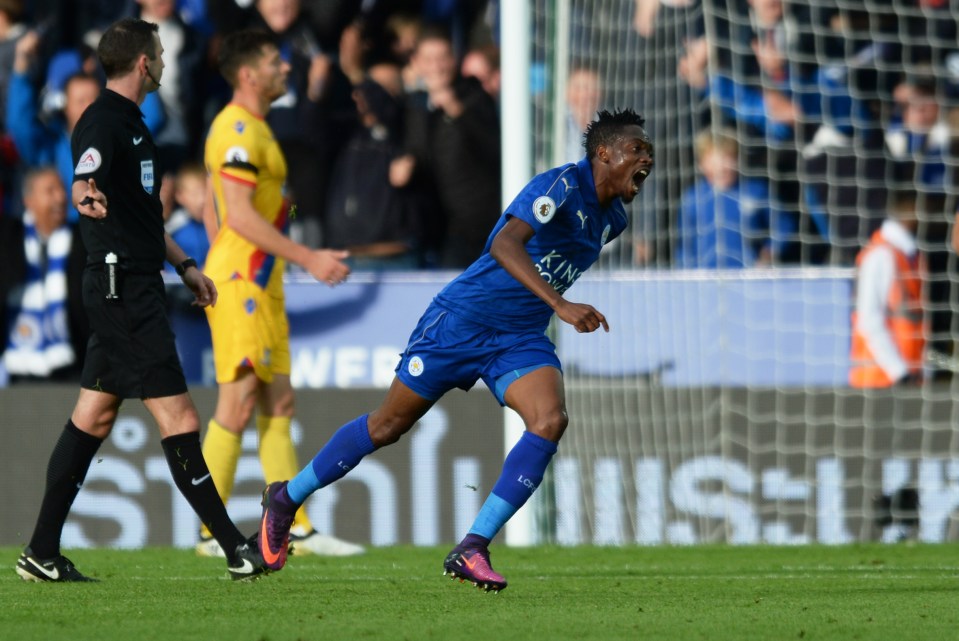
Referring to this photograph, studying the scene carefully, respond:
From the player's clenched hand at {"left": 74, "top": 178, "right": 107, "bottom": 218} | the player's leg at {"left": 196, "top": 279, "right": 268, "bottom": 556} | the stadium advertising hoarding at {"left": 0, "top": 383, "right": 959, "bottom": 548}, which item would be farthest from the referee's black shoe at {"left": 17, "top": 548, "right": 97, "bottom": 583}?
the stadium advertising hoarding at {"left": 0, "top": 383, "right": 959, "bottom": 548}

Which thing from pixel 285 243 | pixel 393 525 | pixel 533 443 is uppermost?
pixel 285 243

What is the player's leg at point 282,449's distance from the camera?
288 inches

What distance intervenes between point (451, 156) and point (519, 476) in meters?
5.15

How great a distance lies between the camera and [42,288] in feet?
32.0

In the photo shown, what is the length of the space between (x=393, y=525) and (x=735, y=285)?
2.41 m

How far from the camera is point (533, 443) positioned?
213 inches

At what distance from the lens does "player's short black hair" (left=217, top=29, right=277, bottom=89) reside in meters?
7.38

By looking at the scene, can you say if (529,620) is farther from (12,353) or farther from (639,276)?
(12,353)

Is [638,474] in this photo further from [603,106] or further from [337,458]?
[337,458]

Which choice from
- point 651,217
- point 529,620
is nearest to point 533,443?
point 529,620

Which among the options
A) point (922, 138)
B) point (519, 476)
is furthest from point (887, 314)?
point (519, 476)

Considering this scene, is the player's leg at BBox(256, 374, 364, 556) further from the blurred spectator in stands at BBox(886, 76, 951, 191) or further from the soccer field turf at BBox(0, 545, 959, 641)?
the blurred spectator in stands at BBox(886, 76, 951, 191)

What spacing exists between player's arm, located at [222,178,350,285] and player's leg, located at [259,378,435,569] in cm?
121

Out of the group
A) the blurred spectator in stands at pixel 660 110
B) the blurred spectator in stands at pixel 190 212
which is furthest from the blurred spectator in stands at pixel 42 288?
the blurred spectator in stands at pixel 660 110
